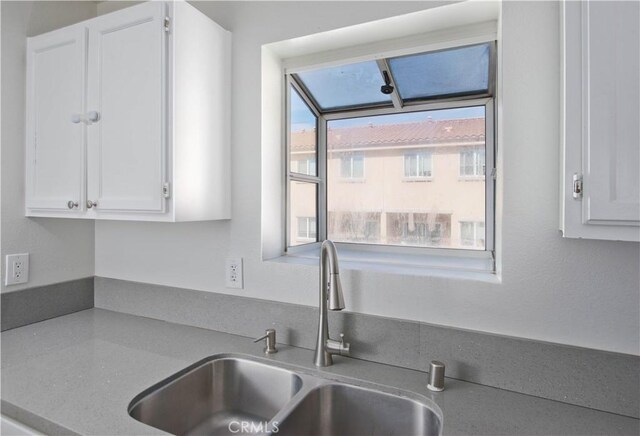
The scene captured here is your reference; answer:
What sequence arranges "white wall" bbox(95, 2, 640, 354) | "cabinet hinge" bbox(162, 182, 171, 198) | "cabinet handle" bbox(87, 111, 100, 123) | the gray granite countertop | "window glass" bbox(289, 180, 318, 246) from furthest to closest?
"window glass" bbox(289, 180, 318, 246), "cabinet handle" bbox(87, 111, 100, 123), "cabinet hinge" bbox(162, 182, 171, 198), "white wall" bbox(95, 2, 640, 354), the gray granite countertop

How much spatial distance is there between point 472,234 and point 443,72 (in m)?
0.70

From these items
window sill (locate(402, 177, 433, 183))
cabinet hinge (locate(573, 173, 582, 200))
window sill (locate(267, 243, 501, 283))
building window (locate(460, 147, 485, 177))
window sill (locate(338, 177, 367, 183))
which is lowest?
window sill (locate(267, 243, 501, 283))

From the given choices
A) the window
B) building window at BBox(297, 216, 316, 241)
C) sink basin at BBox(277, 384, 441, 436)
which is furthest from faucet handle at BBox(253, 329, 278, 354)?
building window at BBox(297, 216, 316, 241)

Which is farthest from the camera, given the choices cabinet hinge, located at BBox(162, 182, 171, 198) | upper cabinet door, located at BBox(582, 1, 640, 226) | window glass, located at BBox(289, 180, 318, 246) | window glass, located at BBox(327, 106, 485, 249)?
window glass, located at BBox(289, 180, 318, 246)

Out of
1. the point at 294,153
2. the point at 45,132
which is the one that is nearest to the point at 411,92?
the point at 294,153

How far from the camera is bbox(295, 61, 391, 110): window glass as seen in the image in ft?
5.20

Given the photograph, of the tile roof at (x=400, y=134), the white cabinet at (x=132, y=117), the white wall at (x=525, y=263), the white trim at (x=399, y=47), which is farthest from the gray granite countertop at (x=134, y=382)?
the white trim at (x=399, y=47)

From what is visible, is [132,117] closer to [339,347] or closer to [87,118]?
[87,118]

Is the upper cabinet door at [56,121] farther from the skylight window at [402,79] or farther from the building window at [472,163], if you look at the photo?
the building window at [472,163]

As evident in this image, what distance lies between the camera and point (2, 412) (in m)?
0.98

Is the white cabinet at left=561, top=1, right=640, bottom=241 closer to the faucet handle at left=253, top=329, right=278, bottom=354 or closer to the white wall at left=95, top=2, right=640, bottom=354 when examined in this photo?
the white wall at left=95, top=2, right=640, bottom=354

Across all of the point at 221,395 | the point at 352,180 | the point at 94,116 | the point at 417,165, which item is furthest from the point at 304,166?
the point at 221,395

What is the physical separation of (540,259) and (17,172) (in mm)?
2026

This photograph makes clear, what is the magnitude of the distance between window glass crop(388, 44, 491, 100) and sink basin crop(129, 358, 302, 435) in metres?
1.28
